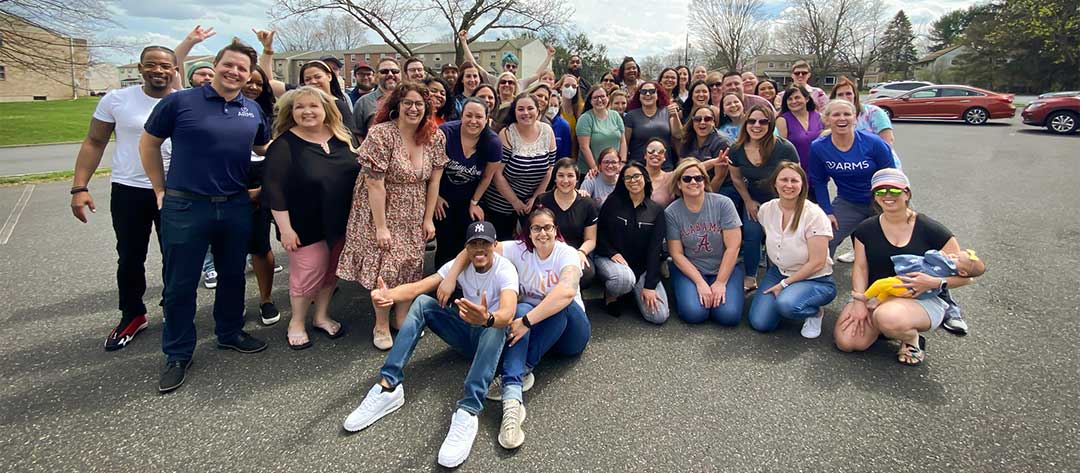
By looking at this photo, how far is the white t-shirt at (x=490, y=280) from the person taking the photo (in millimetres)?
3154

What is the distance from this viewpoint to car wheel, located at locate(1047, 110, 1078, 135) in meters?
15.2

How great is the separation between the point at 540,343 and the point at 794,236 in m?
2.17

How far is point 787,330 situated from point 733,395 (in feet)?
3.79

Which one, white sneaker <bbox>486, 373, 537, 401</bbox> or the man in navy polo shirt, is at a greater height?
the man in navy polo shirt

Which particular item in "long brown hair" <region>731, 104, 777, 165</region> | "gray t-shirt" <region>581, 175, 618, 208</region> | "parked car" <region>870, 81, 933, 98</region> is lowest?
A: "gray t-shirt" <region>581, 175, 618, 208</region>

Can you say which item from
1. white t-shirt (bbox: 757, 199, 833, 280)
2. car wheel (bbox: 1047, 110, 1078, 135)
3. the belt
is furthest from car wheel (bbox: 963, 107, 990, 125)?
the belt

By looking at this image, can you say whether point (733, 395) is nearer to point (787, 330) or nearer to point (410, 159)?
point (787, 330)

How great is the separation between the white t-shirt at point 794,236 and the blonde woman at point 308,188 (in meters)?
3.18

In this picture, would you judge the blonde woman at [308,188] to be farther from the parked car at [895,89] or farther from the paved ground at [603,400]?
the parked car at [895,89]

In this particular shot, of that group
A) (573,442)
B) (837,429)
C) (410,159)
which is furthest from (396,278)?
(837,429)

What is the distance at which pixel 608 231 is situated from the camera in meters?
4.30

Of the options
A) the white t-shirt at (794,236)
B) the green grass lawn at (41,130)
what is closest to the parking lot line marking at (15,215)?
the white t-shirt at (794,236)

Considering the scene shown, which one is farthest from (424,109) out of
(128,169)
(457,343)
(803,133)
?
(803,133)

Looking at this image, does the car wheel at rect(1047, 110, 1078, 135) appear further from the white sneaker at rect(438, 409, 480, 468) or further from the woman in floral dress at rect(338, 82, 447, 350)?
the white sneaker at rect(438, 409, 480, 468)
